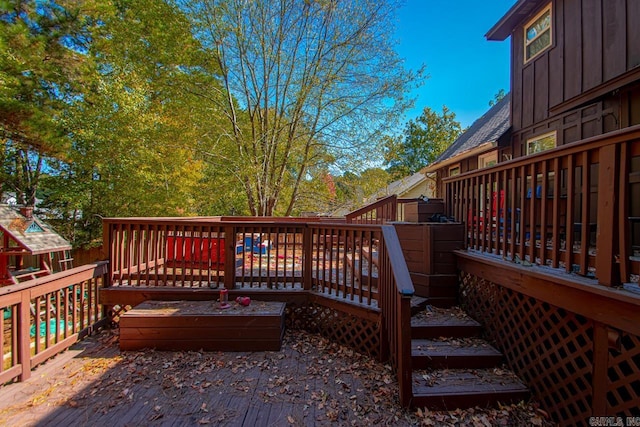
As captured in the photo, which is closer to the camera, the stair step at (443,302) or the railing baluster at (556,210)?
the railing baluster at (556,210)

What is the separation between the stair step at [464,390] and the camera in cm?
233

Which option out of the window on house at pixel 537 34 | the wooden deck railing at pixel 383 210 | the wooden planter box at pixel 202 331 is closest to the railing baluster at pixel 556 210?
the wooden planter box at pixel 202 331

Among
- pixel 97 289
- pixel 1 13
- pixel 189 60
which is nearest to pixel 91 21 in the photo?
pixel 1 13

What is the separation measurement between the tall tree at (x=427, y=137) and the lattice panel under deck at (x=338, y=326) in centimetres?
2276

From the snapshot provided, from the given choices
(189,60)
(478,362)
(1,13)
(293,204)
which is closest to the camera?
(478,362)

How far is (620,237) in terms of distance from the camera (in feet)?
5.75

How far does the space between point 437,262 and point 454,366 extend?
131 cm

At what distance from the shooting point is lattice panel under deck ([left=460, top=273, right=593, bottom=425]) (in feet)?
6.77

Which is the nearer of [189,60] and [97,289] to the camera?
[97,289]

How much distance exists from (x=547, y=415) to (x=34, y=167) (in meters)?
17.0

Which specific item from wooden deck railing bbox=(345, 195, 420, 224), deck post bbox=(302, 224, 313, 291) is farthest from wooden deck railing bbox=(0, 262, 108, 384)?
wooden deck railing bbox=(345, 195, 420, 224)

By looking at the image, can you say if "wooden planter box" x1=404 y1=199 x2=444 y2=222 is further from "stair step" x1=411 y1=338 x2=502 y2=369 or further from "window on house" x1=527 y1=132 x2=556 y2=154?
"window on house" x1=527 y1=132 x2=556 y2=154

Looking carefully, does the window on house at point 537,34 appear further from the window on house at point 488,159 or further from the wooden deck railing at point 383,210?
the wooden deck railing at point 383,210

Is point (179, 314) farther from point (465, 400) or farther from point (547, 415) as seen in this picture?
point (547, 415)
